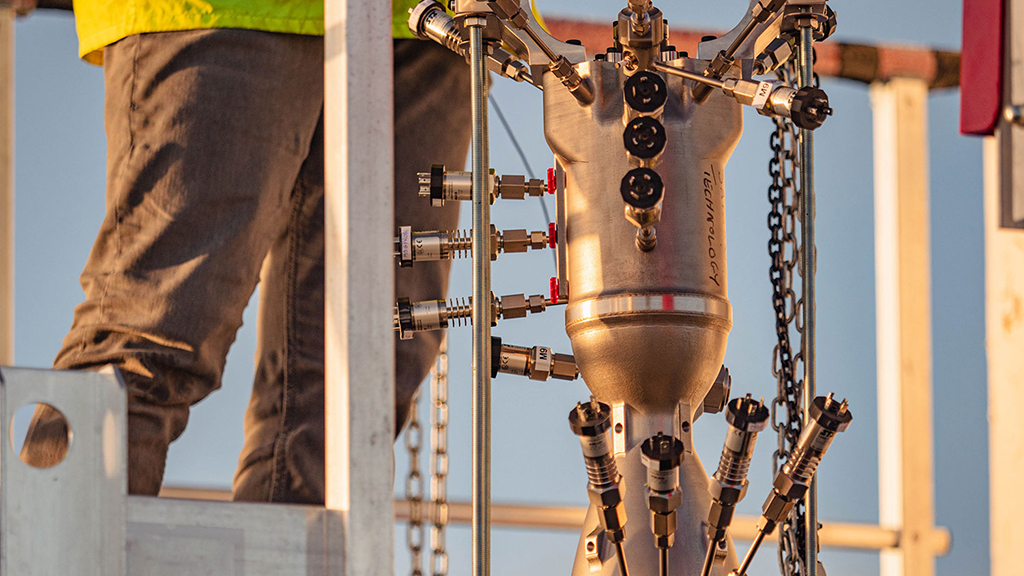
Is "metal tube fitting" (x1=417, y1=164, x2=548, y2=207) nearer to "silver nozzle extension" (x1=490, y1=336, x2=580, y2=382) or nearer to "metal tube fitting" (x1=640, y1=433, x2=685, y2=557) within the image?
"silver nozzle extension" (x1=490, y1=336, x2=580, y2=382)

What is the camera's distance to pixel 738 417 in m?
1.13

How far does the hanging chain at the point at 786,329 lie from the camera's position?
129cm

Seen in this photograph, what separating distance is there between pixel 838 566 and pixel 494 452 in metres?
1.11

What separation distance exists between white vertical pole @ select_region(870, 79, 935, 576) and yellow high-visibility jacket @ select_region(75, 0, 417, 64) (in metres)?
2.65

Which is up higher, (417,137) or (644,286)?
(417,137)

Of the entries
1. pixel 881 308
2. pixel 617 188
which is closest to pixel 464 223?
pixel 881 308

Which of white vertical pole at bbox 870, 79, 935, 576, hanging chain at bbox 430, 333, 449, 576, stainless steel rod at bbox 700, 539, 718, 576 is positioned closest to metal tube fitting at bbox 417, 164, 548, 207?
stainless steel rod at bbox 700, 539, 718, 576

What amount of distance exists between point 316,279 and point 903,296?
2551 millimetres

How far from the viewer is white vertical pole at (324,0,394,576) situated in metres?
0.85

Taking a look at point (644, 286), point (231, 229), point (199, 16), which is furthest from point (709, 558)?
point (199, 16)

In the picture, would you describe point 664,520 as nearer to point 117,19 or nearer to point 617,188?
point 617,188

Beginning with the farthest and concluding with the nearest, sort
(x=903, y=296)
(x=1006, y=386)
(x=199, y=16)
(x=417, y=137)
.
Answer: (x=903, y=296) < (x=1006, y=386) < (x=417, y=137) < (x=199, y=16)

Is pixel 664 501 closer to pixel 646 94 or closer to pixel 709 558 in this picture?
pixel 709 558

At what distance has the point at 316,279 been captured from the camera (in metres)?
1.47
